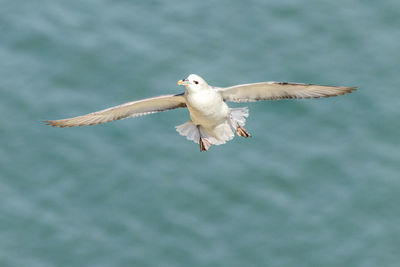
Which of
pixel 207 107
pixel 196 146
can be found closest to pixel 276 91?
pixel 207 107

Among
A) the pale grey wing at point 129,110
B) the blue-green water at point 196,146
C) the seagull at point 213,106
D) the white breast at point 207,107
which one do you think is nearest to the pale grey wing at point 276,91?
the seagull at point 213,106

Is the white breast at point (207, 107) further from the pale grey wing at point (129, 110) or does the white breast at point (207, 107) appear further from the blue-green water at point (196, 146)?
the blue-green water at point (196, 146)

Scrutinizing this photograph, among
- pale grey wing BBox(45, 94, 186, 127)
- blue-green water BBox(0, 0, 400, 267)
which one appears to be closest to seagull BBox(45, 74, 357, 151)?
pale grey wing BBox(45, 94, 186, 127)

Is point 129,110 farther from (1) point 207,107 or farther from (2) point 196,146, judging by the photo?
(2) point 196,146

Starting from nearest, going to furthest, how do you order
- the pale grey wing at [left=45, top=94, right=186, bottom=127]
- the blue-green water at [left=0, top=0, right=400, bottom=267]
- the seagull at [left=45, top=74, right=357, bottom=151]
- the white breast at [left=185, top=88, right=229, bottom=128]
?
the white breast at [left=185, top=88, right=229, bottom=128]
the seagull at [left=45, top=74, right=357, bottom=151]
the pale grey wing at [left=45, top=94, right=186, bottom=127]
the blue-green water at [left=0, top=0, right=400, bottom=267]

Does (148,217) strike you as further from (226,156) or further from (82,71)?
(82,71)

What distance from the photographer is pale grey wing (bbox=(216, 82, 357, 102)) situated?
16.0m

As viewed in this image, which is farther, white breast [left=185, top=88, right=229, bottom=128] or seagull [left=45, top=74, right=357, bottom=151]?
seagull [left=45, top=74, right=357, bottom=151]

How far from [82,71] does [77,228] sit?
501 cm

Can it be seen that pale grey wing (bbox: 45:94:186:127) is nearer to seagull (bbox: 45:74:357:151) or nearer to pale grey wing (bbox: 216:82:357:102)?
seagull (bbox: 45:74:357:151)

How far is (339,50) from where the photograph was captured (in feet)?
99.0

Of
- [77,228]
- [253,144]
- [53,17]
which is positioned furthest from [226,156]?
→ [53,17]

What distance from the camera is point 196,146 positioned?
2803cm

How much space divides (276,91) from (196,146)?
38.4ft
